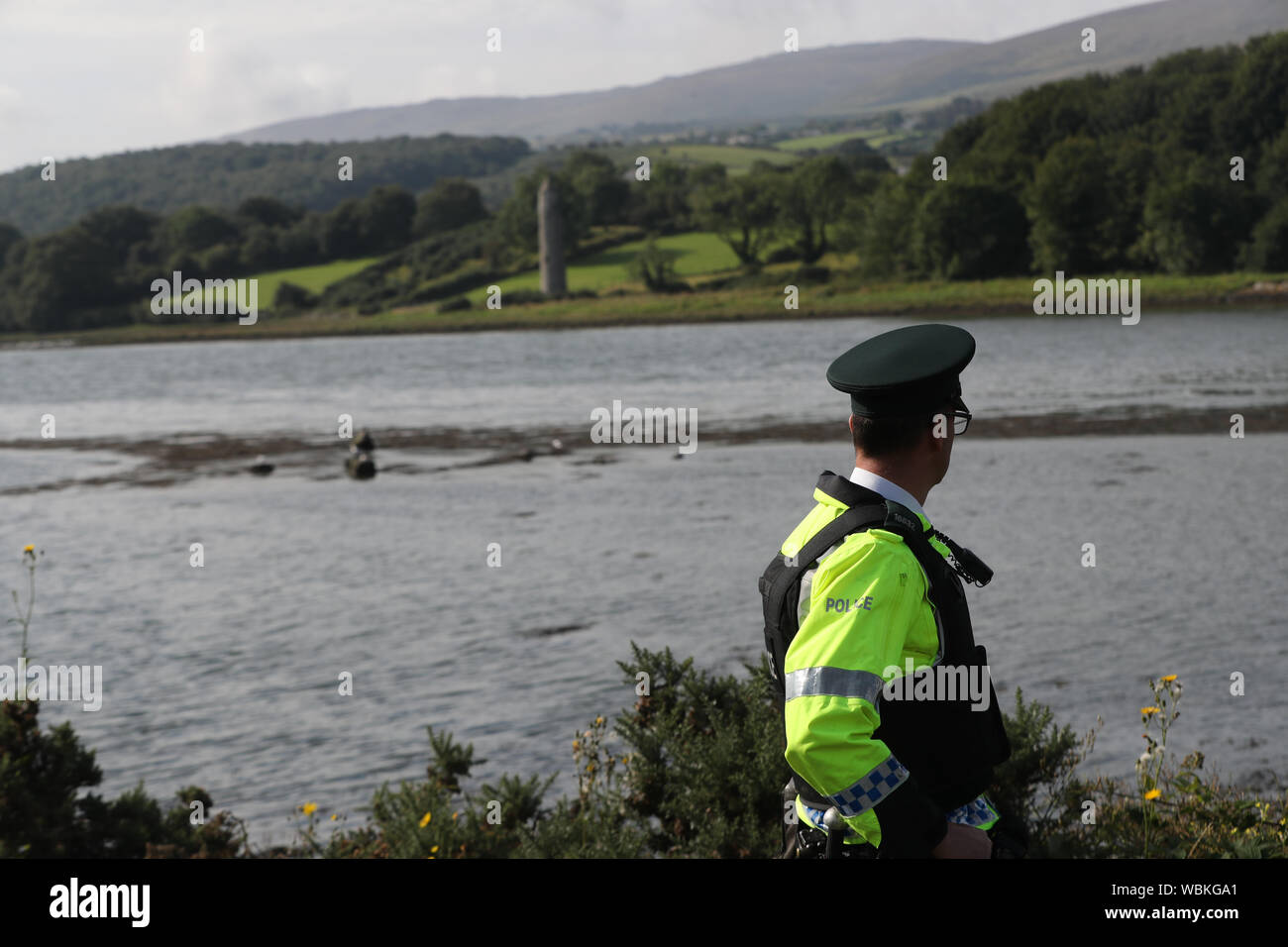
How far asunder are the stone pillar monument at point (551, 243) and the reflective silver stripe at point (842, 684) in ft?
429

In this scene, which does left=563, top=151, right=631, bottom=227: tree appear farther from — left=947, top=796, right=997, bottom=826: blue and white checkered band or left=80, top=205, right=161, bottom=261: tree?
left=947, top=796, right=997, bottom=826: blue and white checkered band

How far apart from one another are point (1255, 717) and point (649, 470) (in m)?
21.9

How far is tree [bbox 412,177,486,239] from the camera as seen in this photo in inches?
6831

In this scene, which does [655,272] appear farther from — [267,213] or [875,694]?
[875,694]

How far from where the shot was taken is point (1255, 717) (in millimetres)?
11164

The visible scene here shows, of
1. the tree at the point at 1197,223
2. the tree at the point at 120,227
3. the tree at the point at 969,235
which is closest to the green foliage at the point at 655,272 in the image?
the tree at the point at 969,235

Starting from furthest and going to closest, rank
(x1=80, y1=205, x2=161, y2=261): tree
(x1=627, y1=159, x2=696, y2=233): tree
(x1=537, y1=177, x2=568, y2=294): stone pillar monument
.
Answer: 1. (x1=80, y1=205, x2=161, y2=261): tree
2. (x1=627, y1=159, x2=696, y2=233): tree
3. (x1=537, y1=177, x2=568, y2=294): stone pillar monument

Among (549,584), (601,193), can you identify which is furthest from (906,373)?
(601,193)

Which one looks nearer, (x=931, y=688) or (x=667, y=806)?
(x=931, y=688)

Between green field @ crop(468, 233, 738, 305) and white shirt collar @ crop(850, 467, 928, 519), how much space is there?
123772 millimetres

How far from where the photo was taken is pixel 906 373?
3.86 meters

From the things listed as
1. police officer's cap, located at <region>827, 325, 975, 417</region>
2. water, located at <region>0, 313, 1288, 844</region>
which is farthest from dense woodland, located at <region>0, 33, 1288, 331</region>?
police officer's cap, located at <region>827, 325, 975, 417</region>

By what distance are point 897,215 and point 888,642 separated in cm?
11437
